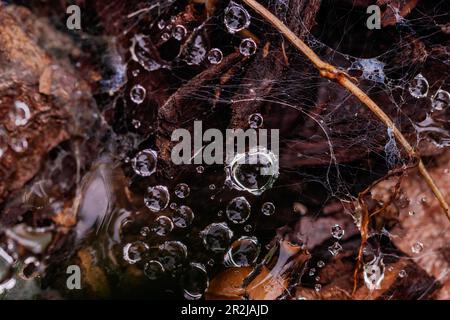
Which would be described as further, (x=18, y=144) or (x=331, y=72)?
(x=18, y=144)

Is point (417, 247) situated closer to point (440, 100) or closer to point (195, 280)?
point (440, 100)

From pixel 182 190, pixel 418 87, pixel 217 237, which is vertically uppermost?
pixel 418 87

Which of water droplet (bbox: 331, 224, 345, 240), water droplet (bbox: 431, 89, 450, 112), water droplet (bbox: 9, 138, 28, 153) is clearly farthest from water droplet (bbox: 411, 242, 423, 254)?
water droplet (bbox: 9, 138, 28, 153)

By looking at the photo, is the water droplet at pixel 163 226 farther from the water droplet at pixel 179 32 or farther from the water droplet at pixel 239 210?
the water droplet at pixel 179 32

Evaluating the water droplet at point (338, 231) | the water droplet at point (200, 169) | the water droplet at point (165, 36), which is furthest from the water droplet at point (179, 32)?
the water droplet at point (338, 231)

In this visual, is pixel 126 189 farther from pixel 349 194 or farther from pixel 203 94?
pixel 349 194

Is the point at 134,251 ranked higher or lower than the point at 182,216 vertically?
lower

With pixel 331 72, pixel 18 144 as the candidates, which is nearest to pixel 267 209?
pixel 331 72
